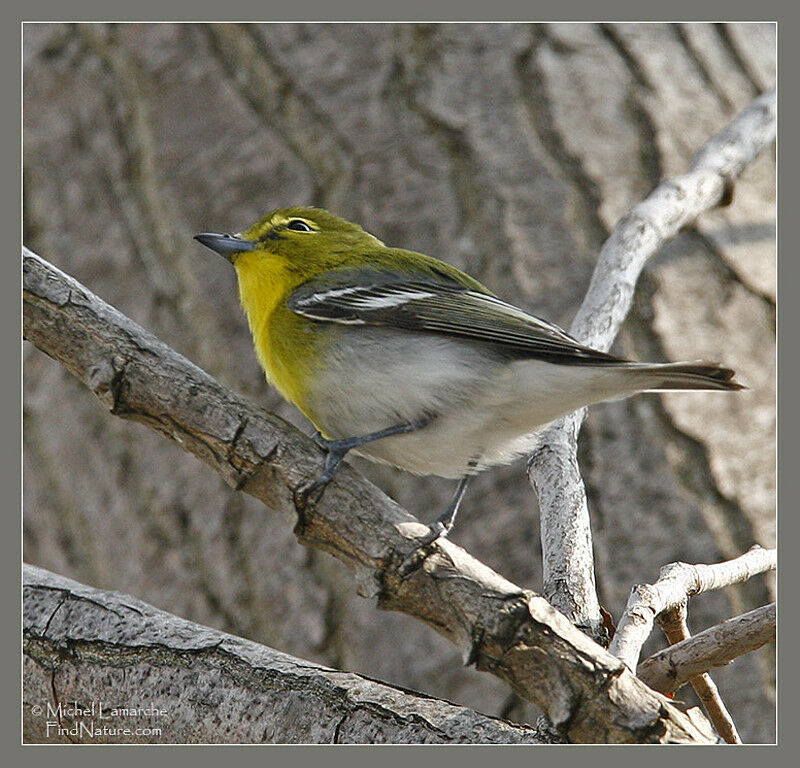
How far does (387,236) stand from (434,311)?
1.00 meters

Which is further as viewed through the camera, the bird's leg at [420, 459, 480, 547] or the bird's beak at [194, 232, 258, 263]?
the bird's beak at [194, 232, 258, 263]

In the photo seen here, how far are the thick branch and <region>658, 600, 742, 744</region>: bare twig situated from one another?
255 millimetres

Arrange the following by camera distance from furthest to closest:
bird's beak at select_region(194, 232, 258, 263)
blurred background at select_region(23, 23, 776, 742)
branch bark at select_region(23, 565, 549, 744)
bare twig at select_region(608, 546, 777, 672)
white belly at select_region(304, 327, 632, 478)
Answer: blurred background at select_region(23, 23, 776, 742), bird's beak at select_region(194, 232, 258, 263), white belly at select_region(304, 327, 632, 478), branch bark at select_region(23, 565, 549, 744), bare twig at select_region(608, 546, 777, 672)

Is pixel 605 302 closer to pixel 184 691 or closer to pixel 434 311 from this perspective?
pixel 434 311

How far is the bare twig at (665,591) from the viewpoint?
1467 millimetres

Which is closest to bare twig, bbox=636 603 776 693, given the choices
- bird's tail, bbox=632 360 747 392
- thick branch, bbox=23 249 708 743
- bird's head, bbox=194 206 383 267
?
thick branch, bbox=23 249 708 743

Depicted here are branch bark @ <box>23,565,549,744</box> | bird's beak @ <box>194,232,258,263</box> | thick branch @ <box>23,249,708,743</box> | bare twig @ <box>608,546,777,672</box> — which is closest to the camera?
thick branch @ <box>23,249,708,743</box>

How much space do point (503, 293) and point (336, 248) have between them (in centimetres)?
67

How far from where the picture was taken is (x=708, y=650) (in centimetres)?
152

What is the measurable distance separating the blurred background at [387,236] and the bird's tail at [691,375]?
0.90 meters

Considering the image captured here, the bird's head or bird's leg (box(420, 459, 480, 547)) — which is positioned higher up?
the bird's head

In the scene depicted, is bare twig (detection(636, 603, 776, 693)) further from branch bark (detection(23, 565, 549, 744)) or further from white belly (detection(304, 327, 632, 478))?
white belly (detection(304, 327, 632, 478))

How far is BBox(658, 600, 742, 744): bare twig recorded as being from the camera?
1.64 m

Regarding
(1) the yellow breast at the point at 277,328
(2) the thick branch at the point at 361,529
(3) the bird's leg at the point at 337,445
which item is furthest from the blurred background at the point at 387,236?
(2) the thick branch at the point at 361,529
